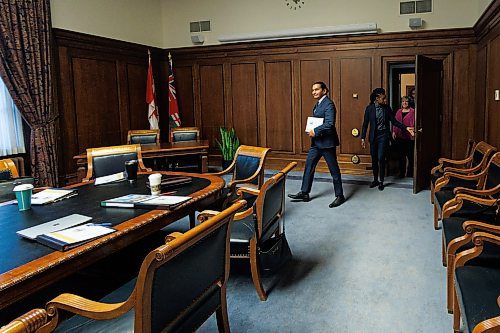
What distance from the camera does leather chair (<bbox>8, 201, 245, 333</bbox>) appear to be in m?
1.42

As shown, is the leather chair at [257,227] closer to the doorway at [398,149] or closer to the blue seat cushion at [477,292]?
the blue seat cushion at [477,292]

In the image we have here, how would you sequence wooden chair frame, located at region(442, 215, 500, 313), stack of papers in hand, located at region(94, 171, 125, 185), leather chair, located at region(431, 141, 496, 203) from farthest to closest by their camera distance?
leather chair, located at region(431, 141, 496, 203) → stack of papers in hand, located at region(94, 171, 125, 185) → wooden chair frame, located at region(442, 215, 500, 313)

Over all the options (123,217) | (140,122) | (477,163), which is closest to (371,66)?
(477,163)

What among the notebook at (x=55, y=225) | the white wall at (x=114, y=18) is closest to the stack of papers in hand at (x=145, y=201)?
the notebook at (x=55, y=225)

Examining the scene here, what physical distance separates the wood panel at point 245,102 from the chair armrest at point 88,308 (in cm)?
672

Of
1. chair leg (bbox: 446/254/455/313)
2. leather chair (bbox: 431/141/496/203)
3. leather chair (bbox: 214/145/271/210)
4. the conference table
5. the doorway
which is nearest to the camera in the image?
the conference table

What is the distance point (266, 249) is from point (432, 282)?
1.17 metres

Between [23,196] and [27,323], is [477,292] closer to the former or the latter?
[27,323]

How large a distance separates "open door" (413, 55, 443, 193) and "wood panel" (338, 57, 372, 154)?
1154 mm

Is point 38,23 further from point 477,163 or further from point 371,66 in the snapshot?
point 477,163

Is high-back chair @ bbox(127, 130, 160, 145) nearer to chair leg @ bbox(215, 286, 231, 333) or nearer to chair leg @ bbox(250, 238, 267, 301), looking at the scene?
chair leg @ bbox(250, 238, 267, 301)

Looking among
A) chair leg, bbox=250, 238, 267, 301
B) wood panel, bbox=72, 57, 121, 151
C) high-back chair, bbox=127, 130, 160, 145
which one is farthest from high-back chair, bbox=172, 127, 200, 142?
chair leg, bbox=250, 238, 267, 301

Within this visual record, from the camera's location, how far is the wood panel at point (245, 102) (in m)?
7.99

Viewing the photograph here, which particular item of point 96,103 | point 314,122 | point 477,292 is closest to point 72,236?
A: point 477,292
